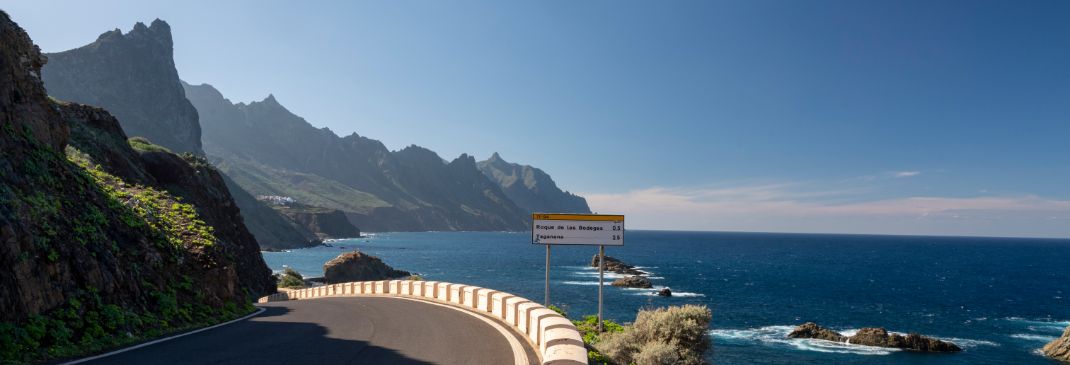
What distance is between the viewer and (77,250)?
1350 centimetres

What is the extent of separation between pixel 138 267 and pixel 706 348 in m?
15.3

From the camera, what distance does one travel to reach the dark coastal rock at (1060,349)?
41.5m

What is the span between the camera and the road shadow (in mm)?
10461

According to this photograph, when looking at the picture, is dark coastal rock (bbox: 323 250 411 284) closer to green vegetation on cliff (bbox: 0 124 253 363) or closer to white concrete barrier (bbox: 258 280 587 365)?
white concrete barrier (bbox: 258 280 587 365)

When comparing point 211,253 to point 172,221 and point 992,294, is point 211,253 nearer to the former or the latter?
point 172,221

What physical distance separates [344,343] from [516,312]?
4.49 metres

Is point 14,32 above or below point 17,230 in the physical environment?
above

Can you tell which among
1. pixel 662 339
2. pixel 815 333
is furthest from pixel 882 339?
pixel 662 339

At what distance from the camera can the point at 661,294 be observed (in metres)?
73.9

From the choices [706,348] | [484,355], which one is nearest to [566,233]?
[706,348]

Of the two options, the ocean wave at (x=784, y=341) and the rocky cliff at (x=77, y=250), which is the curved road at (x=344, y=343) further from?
the ocean wave at (x=784, y=341)

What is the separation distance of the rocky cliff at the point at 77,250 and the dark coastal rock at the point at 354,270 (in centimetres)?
6013

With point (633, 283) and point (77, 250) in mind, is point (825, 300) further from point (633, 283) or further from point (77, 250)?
point (77, 250)

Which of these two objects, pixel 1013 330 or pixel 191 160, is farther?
pixel 1013 330
